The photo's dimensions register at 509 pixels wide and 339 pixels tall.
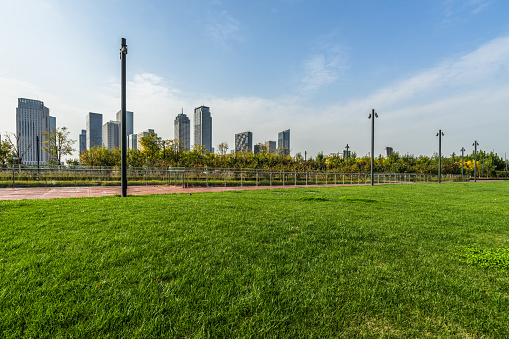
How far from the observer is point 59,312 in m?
1.85

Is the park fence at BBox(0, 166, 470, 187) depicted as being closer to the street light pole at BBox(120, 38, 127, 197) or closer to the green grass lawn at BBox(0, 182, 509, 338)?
the street light pole at BBox(120, 38, 127, 197)

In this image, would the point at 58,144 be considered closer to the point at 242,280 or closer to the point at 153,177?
the point at 153,177

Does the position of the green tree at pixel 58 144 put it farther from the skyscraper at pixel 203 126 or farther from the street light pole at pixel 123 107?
the skyscraper at pixel 203 126

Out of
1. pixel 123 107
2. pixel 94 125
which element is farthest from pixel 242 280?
pixel 94 125

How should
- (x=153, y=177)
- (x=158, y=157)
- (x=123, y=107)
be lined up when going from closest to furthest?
1. (x=123, y=107)
2. (x=153, y=177)
3. (x=158, y=157)

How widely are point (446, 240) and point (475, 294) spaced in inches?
81.1

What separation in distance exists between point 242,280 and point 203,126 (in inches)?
4666

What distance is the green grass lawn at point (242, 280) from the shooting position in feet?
5.91

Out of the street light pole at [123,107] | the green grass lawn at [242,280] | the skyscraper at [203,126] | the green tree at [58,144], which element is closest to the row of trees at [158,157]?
the green tree at [58,144]

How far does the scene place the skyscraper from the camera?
11169 cm

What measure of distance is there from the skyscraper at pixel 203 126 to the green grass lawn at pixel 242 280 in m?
108

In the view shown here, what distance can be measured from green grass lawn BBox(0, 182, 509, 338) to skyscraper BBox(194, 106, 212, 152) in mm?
108143

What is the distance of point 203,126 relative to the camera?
11650cm

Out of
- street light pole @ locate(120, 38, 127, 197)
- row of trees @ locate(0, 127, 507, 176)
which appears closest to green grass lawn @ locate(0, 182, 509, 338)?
street light pole @ locate(120, 38, 127, 197)
